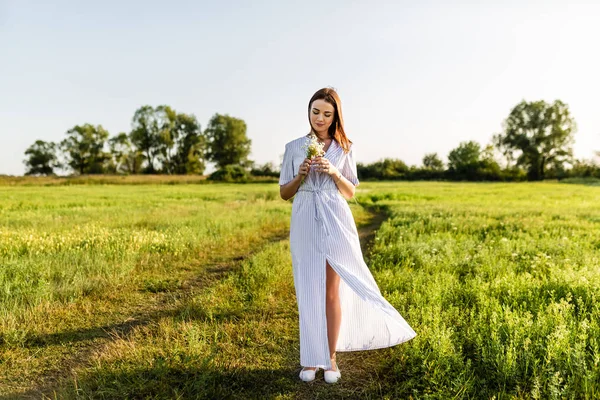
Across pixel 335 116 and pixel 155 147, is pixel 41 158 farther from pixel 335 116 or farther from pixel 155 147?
pixel 335 116

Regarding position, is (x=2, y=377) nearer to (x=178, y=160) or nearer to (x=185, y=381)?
(x=185, y=381)

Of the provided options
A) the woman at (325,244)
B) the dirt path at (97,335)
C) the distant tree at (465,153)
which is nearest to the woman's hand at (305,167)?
the woman at (325,244)

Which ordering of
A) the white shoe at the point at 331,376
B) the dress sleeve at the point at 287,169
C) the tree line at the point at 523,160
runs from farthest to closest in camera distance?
1. the tree line at the point at 523,160
2. the dress sleeve at the point at 287,169
3. the white shoe at the point at 331,376

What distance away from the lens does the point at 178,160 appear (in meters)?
90.3

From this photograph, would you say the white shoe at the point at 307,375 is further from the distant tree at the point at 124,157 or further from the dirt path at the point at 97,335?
the distant tree at the point at 124,157

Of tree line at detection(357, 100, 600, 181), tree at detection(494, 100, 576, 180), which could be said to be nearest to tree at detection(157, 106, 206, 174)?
tree line at detection(357, 100, 600, 181)

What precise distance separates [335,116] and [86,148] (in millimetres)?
100332

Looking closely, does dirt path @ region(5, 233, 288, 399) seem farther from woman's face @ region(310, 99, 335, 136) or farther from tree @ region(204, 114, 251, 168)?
tree @ region(204, 114, 251, 168)

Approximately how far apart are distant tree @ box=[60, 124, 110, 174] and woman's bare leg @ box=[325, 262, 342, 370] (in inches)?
A: 3768

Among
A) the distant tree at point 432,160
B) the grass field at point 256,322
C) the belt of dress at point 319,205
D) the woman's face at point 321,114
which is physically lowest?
the grass field at point 256,322

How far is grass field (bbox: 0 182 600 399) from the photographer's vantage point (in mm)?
3773

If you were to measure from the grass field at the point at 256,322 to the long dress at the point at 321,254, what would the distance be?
1.18 feet

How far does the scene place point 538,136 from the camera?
81.2 meters

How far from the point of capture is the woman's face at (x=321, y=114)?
3973 millimetres
